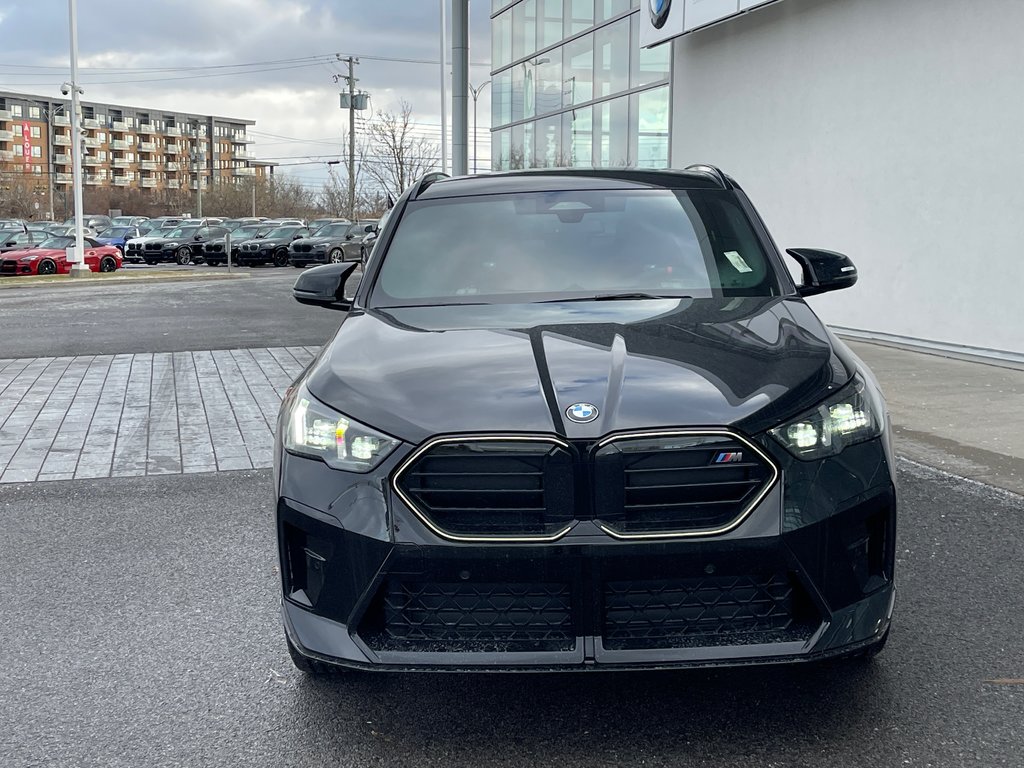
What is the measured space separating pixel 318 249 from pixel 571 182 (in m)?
33.3

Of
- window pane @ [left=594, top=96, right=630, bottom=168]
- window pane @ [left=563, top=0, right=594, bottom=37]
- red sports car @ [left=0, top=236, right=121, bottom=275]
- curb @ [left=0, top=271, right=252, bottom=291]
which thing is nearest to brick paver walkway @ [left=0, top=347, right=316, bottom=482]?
window pane @ [left=594, top=96, right=630, bottom=168]

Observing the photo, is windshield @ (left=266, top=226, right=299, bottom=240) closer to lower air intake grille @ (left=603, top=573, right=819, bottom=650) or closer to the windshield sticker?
the windshield sticker

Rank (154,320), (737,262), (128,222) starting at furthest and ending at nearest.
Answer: (128,222)
(154,320)
(737,262)

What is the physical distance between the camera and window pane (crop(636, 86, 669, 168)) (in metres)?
19.8

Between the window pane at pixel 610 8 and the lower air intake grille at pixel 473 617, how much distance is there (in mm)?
19935

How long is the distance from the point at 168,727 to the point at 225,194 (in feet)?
373

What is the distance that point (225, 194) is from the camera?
112 m

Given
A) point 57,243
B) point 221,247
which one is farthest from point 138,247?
point 57,243

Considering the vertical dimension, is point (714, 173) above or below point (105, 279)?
above

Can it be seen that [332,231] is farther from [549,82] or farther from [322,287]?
[322,287]

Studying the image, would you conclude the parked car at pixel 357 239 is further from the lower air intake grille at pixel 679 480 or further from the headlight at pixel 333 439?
the lower air intake grille at pixel 679 480

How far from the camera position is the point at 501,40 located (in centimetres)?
2961

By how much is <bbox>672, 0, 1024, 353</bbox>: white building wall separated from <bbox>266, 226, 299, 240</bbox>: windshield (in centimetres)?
2606

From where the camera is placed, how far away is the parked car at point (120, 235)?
49.5m
